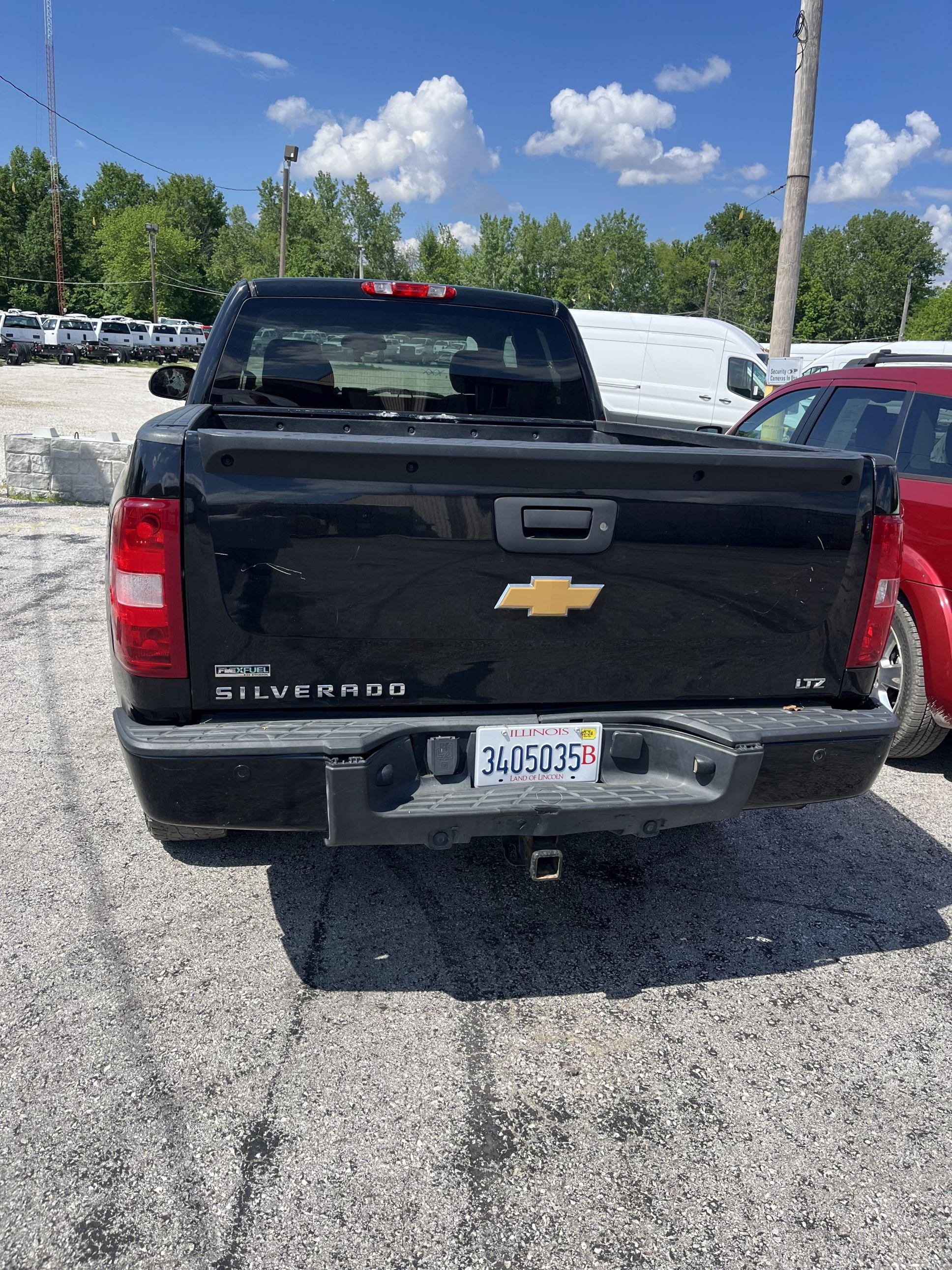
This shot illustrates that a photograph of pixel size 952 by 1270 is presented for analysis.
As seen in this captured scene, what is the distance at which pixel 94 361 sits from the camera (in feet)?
166

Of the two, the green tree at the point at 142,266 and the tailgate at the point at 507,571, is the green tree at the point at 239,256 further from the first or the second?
the tailgate at the point at 507,571

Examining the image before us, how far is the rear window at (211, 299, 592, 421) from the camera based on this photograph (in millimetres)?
3844

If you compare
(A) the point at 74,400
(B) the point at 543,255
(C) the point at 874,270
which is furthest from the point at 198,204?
(A) the point at 74,400

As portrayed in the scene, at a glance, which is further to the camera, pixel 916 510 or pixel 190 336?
pixel 190 336

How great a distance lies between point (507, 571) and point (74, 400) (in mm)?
27116

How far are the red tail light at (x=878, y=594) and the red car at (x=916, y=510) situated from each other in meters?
1.21

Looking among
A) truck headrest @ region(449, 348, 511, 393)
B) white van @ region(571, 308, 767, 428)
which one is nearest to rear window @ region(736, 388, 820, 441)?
truck headrest @ region(449, 348, 511, 393)

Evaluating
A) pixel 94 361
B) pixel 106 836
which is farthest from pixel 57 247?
pixel 106 836

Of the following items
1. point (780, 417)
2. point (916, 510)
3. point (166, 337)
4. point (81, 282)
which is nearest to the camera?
point (916, 510)

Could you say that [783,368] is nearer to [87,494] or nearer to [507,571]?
[87,494]

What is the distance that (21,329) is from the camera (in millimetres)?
44938

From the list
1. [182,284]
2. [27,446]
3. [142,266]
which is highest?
[142,266]

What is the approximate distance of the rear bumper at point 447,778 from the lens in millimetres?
2428

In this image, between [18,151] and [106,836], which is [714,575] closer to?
[106,836]
